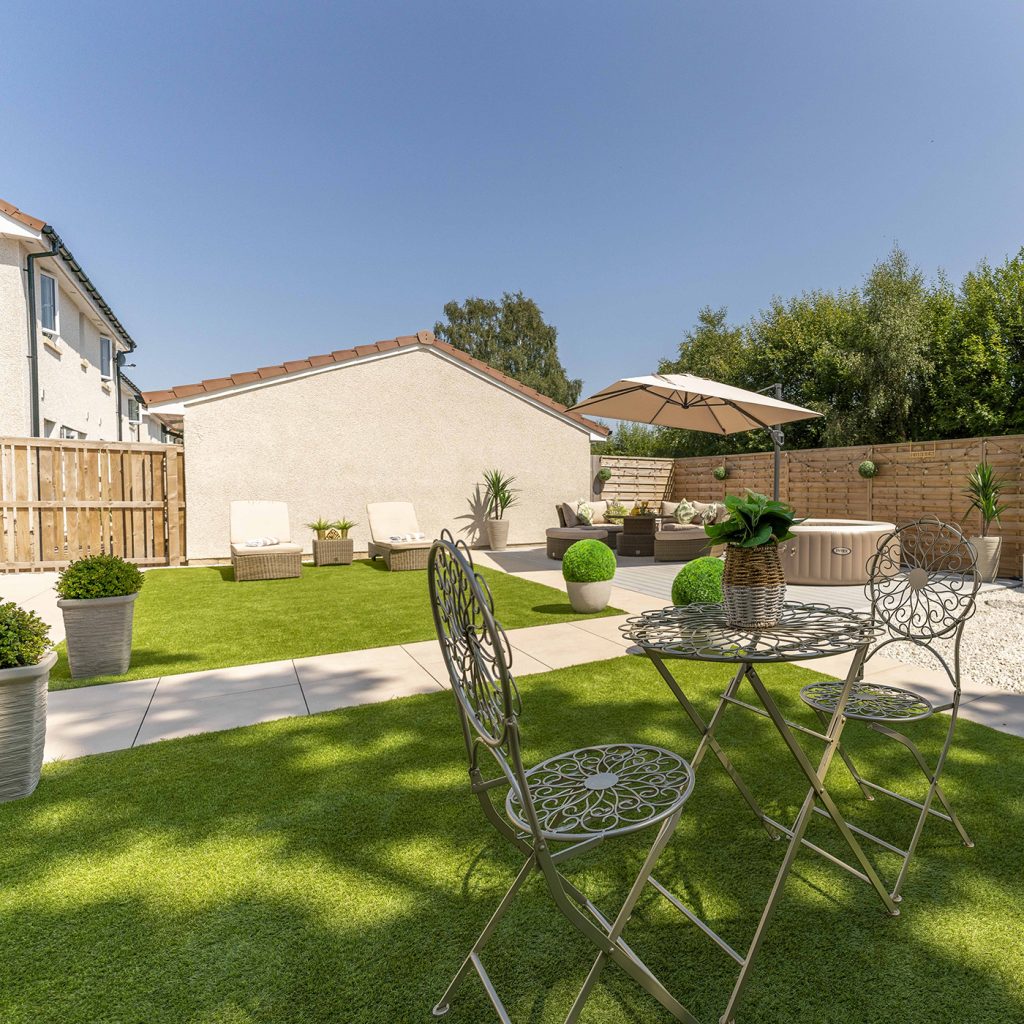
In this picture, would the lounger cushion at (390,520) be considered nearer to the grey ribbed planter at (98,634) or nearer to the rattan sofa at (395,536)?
the rattan sofa at (395,536)

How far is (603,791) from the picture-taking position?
161 centimetres

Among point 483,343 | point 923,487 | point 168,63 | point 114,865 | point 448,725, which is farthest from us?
point 483,343

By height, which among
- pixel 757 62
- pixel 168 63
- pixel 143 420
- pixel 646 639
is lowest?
pixel 646 639

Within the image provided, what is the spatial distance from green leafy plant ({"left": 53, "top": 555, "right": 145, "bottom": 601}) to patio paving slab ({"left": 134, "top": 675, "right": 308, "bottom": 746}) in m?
0.79

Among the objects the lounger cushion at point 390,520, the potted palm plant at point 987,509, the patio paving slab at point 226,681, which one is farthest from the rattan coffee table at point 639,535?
the patio paving slab at point 226,681

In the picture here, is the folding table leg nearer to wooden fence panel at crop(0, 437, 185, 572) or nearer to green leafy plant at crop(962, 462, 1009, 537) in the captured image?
green leafy plant at crop(962, 462, 1009, 537)

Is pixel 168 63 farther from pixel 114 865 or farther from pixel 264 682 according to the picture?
pixel 114 865

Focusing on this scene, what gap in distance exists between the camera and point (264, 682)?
4230mm

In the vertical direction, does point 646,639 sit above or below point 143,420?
below

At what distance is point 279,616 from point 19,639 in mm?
3989

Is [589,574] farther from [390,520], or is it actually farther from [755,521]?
[390,520]

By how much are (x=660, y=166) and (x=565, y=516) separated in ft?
32.5

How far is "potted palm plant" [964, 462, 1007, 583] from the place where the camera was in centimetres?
904

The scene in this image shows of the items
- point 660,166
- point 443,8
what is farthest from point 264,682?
point 660,166
